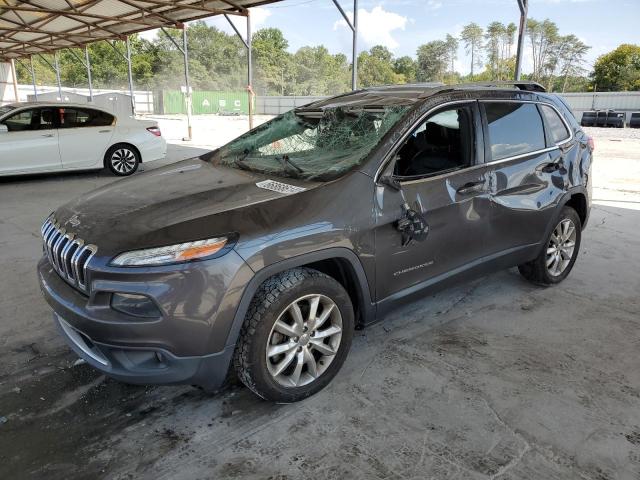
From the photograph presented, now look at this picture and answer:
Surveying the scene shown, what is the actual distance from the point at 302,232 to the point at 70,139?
26.2 feet

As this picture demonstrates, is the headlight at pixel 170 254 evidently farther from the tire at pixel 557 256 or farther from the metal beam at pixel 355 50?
the metal beam at pixel 355 50

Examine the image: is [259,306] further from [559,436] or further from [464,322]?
[464,322]

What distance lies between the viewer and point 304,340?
102 inches

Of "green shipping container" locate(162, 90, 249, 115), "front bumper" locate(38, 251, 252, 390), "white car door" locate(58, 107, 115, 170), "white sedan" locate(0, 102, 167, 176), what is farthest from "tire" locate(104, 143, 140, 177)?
"green shipping container" locate(162, 90, 249, 115)

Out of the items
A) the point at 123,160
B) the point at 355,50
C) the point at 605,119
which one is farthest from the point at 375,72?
the point at 123,160

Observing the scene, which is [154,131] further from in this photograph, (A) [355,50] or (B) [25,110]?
(A) [355,50]

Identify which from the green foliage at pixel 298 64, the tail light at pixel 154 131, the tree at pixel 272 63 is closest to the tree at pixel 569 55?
the green foliage at pixel 298 64

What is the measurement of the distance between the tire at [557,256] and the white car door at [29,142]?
8056 millimetres

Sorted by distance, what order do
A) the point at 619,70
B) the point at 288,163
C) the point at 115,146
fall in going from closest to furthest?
the point at 288,163 < the point at 115,146 < the point at 619,70

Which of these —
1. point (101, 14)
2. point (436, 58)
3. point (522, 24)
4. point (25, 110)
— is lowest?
point (25, 110)

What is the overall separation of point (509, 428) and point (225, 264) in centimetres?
164

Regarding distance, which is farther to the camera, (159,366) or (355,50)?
(355,50)

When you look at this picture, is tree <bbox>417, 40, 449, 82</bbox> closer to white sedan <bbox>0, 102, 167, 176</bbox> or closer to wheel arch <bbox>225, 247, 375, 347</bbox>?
white sedan <bbox>0, 102, 167, 176</bbox>

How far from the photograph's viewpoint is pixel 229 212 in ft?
8.04
